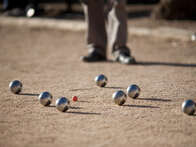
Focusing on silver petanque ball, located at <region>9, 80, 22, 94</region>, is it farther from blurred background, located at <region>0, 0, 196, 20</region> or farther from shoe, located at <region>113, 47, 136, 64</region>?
blurred background, located at <region>0, 0, 196, 20</region>

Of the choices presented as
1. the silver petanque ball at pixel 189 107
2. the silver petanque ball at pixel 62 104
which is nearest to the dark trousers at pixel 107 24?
the silver petanque ball at pixel 62 104

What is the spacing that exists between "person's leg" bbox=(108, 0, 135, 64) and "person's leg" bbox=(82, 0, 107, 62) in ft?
0.79

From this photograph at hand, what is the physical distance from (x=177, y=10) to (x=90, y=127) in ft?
23.7

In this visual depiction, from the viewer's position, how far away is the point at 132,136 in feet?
9.98

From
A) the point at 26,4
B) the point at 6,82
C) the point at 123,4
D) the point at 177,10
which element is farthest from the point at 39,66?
the point at 26,4

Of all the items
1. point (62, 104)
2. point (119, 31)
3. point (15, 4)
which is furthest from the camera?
point (15, 4)

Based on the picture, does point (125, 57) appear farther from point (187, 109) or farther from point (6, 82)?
point (187, 109)

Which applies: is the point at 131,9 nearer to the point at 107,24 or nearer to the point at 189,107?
the point at 107,24

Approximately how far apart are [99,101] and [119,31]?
2.50 m

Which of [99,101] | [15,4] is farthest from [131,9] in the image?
[99,101]

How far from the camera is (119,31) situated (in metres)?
6.33

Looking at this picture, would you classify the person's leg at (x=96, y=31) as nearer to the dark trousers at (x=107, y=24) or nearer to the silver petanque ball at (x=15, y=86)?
the dark trousers at (x=107, y=24)

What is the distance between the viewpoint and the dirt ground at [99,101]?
3041 mm

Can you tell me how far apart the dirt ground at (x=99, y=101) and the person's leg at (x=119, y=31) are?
0.60 ft
